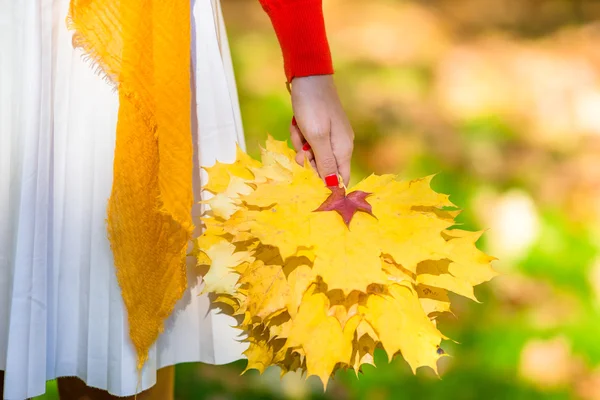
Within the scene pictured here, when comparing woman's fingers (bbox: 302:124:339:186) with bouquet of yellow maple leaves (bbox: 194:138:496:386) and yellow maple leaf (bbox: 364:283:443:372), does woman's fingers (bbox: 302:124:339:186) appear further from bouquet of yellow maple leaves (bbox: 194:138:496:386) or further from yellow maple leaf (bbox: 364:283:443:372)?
yellow maple leaf (bbox: 364:283:443:372)

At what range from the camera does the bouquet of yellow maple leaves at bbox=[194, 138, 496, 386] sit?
25.4 inches

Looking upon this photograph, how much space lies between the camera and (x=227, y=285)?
0.73m

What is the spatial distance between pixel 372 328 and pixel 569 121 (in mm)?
2075

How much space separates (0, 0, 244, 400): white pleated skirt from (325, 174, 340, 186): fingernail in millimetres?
232

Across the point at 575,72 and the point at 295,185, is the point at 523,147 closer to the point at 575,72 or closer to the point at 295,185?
the point at 575,72

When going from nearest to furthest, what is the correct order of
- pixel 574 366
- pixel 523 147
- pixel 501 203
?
pixel 574 366, pixel 501 203, pixel 523 147

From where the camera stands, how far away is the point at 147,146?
72 centimetres

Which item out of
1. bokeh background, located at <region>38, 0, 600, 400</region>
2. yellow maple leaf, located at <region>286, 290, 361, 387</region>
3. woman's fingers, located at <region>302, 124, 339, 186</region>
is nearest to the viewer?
yellow maple leaf, located at <region>286, 290, 361, 387</region>

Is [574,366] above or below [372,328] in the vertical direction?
below

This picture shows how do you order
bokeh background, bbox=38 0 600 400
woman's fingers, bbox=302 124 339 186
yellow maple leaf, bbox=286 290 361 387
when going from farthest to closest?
bokeh background, bbox=38 0 600 400 < woman's fingers, bbox=302 124 339 186 < yellow maple leaf, bbox=286 290 361 387

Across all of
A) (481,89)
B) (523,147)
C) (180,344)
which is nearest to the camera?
(180,344)

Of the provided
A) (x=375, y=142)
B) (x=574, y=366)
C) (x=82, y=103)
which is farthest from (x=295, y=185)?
(x=375, y=142)

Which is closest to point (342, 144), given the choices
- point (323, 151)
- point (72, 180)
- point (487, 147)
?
point (323, 151)

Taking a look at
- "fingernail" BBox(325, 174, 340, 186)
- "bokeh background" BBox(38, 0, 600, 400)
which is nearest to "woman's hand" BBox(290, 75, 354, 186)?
"fingernail" BBox(325, 174, 340, 186)
